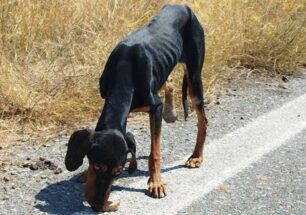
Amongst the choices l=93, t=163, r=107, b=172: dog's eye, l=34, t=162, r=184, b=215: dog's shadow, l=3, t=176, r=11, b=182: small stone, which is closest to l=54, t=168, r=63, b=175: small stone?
l=34, t=162, r=184, b=215: dog's shadow

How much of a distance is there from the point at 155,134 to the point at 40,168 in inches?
34.7

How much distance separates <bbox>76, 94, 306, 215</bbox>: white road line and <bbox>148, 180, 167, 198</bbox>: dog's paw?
0.13ft

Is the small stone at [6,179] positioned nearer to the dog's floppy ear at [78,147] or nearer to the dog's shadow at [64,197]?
the dog's shadow at [64,197]

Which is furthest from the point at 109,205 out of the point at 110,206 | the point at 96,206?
the point at 96,206

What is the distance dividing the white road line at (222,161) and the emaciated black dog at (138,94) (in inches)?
4.3

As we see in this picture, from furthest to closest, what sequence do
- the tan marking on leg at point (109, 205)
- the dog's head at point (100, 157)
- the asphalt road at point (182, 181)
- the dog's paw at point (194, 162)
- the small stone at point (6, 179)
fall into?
1. the dog's paw at point (194, 162)
2. the small stone at point (6, 179)
3. the asphalt road at point (182, 181)
4. the tan marking on leg at point (109, 205)
5. the dog's head at point (100, 157)

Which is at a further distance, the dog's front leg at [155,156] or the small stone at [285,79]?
the small stone at [285,79]

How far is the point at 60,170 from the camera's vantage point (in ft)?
14.6

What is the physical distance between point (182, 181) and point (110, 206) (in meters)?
0.71

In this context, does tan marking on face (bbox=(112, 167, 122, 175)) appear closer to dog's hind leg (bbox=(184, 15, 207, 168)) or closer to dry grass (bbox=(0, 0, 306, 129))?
dog's hind leg (bbox=(184, 15, 207, 168))

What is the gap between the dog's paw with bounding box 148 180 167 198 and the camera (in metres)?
4.16

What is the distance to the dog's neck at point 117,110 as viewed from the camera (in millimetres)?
3926

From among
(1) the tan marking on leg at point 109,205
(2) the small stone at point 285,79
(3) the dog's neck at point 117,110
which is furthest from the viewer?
(2) the small stone at point 285,79

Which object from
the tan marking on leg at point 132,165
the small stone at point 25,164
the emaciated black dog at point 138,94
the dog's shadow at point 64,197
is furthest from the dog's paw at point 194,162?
the small stone at point 25,164
